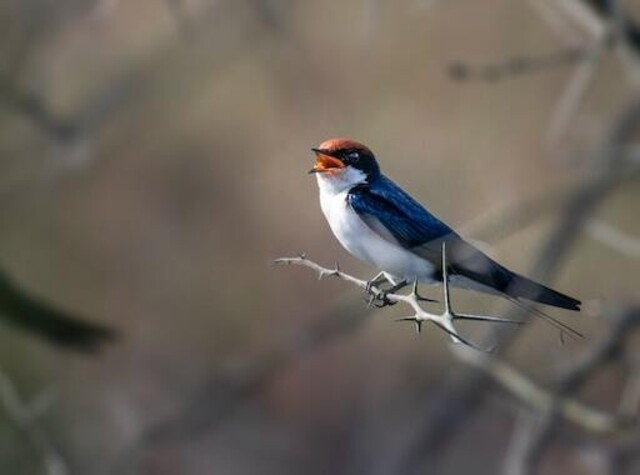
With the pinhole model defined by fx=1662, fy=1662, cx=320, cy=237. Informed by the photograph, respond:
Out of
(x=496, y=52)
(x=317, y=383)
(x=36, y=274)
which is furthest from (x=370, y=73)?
(x=317, y=383)

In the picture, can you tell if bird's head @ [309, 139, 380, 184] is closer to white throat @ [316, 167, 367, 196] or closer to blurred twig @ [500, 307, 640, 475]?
white throat @ [316, 167, 367, 196]

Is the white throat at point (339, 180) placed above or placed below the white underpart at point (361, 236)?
above

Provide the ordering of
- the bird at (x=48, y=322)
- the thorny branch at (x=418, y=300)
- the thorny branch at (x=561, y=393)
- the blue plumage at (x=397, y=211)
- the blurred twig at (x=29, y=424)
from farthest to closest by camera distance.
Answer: the thorny branch at (x=561, y=393) → the blurred twig at (x=29, y=424) → the bird at (x=48, y=322) → the blue plumage at (x=397, y=211) → the thorny branch at (x=418, y=300)

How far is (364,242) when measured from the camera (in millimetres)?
2234

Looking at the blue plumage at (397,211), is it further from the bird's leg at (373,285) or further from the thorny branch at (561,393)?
the thorny branch at (561,393)

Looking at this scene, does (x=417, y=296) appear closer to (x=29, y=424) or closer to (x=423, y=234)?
(x=423, y=234)

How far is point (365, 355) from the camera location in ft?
39.6

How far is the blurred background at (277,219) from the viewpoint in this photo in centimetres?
538

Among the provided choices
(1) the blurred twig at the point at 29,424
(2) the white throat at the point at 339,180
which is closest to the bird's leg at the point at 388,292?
(2) the white throat at the point at 339,180

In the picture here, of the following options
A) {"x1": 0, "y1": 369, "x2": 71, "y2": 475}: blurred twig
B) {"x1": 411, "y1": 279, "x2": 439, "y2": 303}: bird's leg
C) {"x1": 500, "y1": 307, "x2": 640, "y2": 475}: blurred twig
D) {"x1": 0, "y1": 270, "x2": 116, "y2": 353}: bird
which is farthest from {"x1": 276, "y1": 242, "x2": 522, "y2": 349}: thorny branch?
{"x1": 500, "y1": 307, "x2": 640, "y2": 475}: blurred twig

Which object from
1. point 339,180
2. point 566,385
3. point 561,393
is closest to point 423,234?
point 339,180

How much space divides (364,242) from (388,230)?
4 cm

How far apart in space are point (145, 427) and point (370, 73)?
2885 millimetres

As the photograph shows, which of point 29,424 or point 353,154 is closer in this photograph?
point 353,154
